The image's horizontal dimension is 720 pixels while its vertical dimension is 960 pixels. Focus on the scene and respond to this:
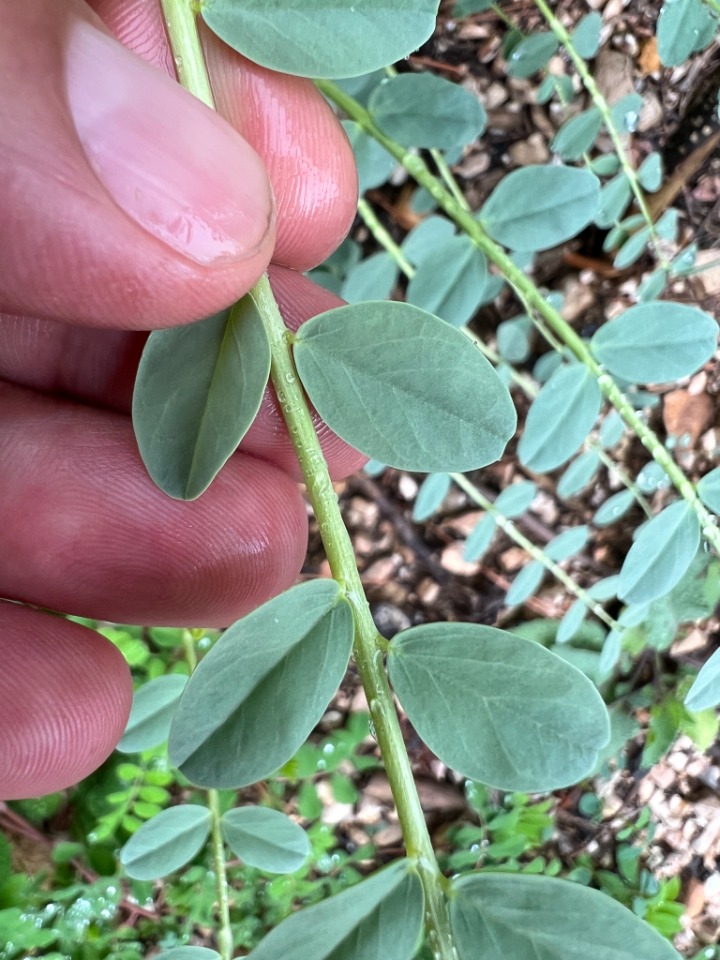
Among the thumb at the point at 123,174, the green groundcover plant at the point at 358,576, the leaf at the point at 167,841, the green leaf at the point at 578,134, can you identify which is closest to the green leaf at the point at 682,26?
the green groundcover plant at the point at 358,576

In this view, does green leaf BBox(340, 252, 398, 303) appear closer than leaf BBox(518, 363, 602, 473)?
No

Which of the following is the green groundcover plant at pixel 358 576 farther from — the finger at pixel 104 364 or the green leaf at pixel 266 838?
the finger at pixel 104 364

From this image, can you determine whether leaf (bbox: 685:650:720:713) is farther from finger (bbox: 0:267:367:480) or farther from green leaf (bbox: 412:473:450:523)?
green leaf (bbox: 412:473:450:523)

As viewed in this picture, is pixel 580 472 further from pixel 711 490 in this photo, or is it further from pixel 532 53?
pixel 532 53

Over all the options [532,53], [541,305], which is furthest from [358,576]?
[532,53]

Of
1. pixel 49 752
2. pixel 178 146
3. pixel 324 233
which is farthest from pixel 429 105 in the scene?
pixel 49 752

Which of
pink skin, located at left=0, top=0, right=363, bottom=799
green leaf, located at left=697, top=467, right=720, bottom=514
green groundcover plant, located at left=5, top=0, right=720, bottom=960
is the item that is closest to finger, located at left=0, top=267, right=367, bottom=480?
pink skin, located at left=0, top=0, right=363, bottom=799

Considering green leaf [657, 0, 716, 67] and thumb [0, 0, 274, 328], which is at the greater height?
green leaf [657, 0, 716, 67]
